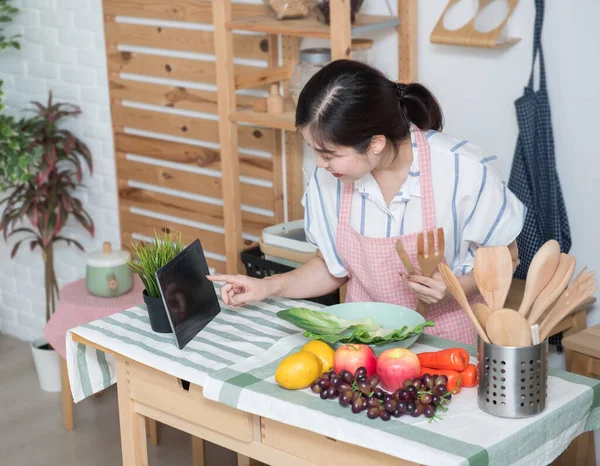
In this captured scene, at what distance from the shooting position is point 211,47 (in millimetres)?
3689

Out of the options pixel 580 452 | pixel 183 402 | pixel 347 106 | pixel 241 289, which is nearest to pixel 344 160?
pixel 347 106

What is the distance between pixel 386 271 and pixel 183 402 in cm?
65

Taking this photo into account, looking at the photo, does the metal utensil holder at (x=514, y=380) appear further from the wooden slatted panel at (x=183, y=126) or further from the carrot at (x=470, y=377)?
the wooden slatted panel at (x=183, y=126)

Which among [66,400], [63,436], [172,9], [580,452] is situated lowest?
[63,436]

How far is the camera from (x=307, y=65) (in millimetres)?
3199

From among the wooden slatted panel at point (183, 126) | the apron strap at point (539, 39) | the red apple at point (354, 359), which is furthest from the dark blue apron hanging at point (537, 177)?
the red apple at point (354, 359)

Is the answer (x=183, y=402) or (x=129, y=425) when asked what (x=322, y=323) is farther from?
(x=129, y=425)

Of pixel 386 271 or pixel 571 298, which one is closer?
pixel 571 298

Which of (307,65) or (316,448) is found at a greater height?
(307,65)

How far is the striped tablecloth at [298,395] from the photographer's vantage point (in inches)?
66.0

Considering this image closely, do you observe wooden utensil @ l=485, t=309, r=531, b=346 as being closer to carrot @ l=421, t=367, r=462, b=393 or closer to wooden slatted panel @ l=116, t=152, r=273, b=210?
carrot @ l=421, t=367, r=462, b=393

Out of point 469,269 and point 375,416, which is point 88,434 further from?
point 375,416

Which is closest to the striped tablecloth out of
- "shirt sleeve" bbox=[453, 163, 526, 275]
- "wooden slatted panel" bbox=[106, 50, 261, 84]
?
"shirt sleeve" bbox=[453, 163, 526, 275]

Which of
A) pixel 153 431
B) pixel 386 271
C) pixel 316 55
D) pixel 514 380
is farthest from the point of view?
pixel 153 431
